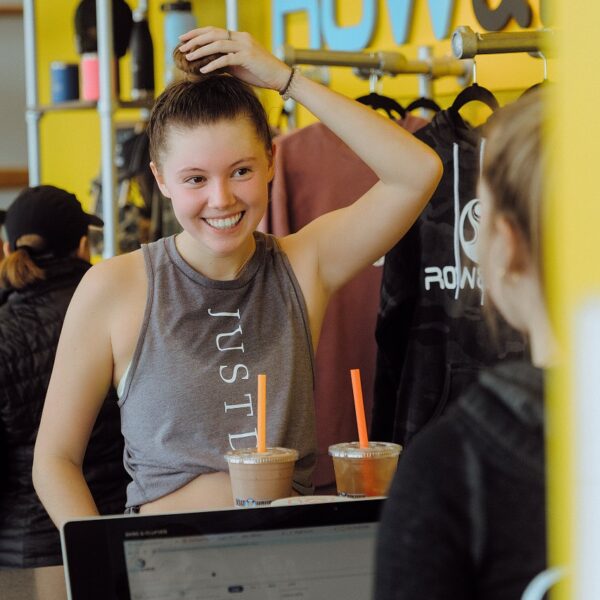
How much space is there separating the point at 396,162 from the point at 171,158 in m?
0.37

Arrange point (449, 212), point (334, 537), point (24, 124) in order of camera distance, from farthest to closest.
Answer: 1. point (24, 124)
2. point (449, 212)
3. point (334, 537)

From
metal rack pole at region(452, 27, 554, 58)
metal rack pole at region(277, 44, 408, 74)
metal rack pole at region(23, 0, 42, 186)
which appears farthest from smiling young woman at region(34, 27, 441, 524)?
metal rack pole at region(23, 0, 42, 186)

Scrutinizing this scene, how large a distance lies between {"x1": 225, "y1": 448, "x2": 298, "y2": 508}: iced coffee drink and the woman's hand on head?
648mm

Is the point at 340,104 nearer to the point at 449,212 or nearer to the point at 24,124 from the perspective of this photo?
the point at 449,212

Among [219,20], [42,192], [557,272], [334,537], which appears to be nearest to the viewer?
[557,272]

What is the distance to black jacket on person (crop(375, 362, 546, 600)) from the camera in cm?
67

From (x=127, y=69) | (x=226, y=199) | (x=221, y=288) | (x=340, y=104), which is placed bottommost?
(x=221, y=288)

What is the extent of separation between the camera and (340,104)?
1.78 m

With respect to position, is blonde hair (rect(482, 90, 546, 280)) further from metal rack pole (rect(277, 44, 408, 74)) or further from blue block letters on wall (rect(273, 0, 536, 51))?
blue block letters on wall (rect(273, 0, 536, 51))

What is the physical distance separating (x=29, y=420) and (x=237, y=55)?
3.91 feet

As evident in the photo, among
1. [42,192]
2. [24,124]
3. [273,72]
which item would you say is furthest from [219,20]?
[273,72]

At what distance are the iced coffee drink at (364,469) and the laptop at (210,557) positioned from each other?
355 mm

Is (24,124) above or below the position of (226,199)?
above

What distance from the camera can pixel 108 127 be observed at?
330 cm
